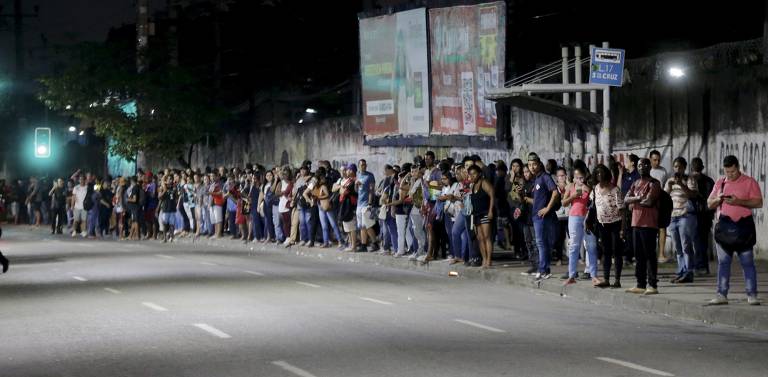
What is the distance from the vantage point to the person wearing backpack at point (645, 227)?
1731 cm

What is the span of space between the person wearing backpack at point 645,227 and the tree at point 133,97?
30.9 m

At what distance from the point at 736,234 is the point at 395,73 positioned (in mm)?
18489

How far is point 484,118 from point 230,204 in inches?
339

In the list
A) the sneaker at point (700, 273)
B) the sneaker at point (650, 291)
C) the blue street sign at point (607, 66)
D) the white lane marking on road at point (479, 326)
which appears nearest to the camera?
the white lane marking on road at point (479, 326)

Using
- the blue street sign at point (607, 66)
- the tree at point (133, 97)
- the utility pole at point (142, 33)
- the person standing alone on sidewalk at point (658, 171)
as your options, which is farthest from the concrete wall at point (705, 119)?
the utility pole at point (142, 33)

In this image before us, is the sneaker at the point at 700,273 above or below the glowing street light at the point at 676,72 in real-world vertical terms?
below

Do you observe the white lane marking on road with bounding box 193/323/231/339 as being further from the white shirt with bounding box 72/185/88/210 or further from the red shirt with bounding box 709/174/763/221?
the white shirt with bounding box 72/185/88/210

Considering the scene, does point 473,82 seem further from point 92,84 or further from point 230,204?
point 92,84

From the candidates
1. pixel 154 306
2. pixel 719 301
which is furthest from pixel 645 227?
pixel 154 306

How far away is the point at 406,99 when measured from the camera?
3297 cm

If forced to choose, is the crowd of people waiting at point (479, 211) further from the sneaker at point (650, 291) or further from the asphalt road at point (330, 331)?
the asphalt road at point (330, 331)

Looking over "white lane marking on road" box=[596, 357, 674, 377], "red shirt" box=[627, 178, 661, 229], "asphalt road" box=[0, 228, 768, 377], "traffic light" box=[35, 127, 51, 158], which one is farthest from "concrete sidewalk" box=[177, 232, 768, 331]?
"traffic light" box=[35, 127, 51, 158]

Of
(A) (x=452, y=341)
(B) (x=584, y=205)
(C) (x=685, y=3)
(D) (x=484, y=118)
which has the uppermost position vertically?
(C) (x=685, y=3)

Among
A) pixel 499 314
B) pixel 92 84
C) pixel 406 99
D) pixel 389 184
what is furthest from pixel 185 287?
pixel 92 84
